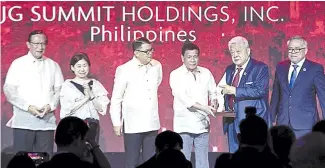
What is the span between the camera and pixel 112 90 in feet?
33.9

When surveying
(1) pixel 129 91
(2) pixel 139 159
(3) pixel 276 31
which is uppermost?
(3) pixel 276 31

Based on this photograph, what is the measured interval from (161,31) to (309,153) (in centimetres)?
648

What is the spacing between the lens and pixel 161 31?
10430mm

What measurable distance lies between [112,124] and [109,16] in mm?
1184

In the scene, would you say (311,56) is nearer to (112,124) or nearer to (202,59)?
(202,59)

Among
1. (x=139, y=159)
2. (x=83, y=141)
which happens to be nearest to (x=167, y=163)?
(x=83, y=141)

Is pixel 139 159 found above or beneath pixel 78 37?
beneath

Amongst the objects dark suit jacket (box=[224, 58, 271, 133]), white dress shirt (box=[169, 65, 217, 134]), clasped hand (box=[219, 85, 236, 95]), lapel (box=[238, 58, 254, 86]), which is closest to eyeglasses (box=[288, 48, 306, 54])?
dark suit jacket (box=[224, 58, 271, 133])

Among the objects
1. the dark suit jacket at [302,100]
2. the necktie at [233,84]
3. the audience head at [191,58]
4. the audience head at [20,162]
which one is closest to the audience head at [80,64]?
the audience head at [191,58]

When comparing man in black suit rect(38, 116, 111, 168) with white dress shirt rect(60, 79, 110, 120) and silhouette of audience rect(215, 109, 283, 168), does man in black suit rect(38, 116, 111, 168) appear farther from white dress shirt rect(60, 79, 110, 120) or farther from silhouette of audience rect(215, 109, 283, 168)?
white dress shirt rect(60, 79, 110, 120)

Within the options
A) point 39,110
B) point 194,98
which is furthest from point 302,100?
point 39,110

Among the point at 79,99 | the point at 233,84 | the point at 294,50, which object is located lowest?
the point at 79,99

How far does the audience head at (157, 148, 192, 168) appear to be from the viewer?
5332 millimetres

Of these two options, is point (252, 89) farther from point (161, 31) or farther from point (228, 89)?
point (161, 31)
